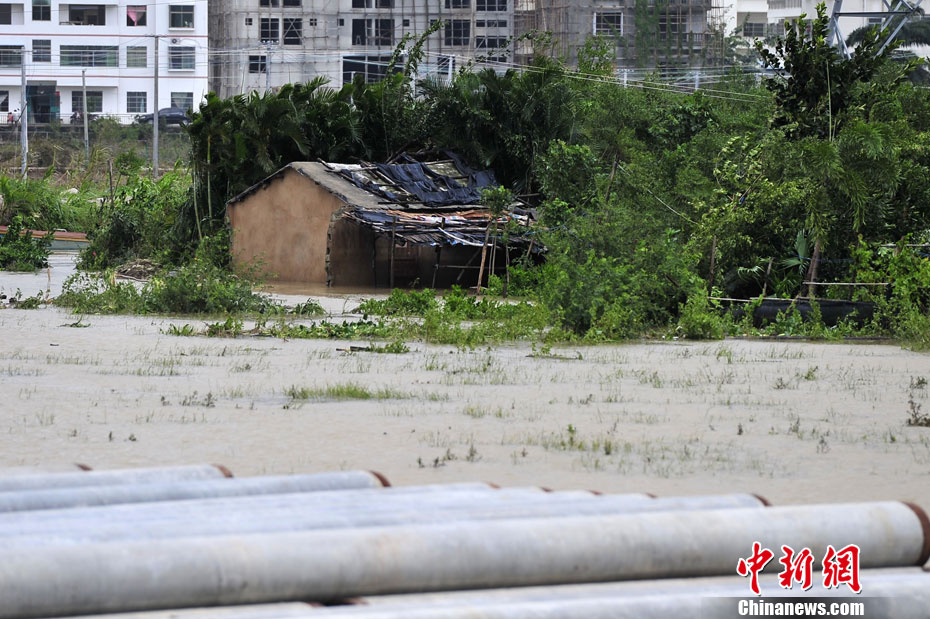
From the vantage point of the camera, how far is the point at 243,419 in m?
8.12

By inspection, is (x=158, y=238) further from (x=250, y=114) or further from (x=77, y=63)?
(x=77, y=63)

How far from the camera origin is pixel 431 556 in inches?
138


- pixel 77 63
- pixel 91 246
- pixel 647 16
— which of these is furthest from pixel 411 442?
pixel 77 63

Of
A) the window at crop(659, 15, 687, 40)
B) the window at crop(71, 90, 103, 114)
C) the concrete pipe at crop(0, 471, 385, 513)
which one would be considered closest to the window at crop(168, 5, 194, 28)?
the window at crop(71, 90, 103, 114)

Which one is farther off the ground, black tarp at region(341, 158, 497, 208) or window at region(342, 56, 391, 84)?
window at region(342, 56, 391, 84)

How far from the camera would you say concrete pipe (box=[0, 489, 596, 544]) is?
3719 millimetres

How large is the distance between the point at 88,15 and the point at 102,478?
6805 cm

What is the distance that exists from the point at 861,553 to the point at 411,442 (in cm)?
385

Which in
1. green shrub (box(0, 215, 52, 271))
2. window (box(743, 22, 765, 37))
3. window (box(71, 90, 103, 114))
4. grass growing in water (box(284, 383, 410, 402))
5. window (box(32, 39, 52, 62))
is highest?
window (box(743, 22, 765, 37))

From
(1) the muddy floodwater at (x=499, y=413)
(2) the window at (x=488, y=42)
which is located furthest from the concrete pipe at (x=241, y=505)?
(2) the window at (x=488, y=42)

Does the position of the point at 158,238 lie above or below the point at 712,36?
below

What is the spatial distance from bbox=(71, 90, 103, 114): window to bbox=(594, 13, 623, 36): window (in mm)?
27819

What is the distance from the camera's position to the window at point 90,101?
67369 mm

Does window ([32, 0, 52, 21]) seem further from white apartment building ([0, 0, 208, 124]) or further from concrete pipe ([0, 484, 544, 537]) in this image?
concrete pipe ([0, 484, 544, 537])
